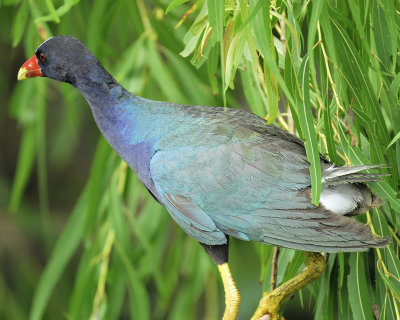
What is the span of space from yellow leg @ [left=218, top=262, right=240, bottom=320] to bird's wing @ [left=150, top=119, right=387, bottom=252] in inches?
2.9

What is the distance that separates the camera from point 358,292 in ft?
4.95

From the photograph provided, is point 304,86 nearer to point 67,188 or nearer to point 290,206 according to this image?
point 290,206

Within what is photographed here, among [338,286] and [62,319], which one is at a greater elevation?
[338,286]

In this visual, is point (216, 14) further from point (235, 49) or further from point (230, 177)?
point (230, 177)

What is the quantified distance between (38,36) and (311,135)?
4.82 ft

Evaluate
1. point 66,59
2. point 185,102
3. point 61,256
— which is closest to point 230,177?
point 66,59

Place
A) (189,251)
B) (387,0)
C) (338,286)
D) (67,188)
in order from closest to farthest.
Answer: (387,0), (338,286), (189,251), (67,188)

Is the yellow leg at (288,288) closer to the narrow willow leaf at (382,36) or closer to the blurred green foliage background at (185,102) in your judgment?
the blurred green foliage background at (185,102)

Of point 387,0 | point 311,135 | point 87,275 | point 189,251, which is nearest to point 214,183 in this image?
point 311,135

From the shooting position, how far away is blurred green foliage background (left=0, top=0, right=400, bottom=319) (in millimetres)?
1321

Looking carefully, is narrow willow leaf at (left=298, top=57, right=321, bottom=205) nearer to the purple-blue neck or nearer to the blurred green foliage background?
the blurred green foliage background

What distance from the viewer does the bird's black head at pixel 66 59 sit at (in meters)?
1.72

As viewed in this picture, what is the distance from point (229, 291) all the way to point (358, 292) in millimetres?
291

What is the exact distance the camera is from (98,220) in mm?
2338
